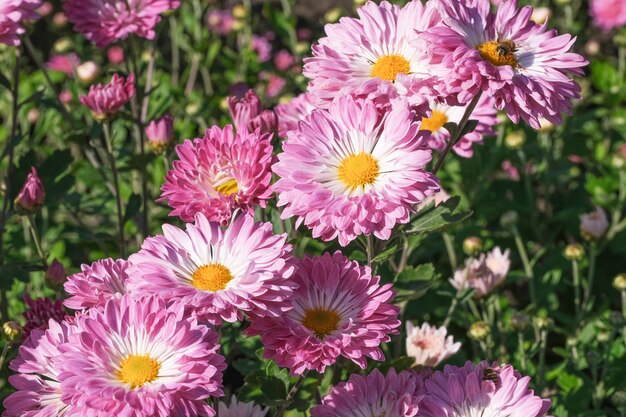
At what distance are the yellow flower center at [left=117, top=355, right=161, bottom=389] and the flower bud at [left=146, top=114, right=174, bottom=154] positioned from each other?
3.36 ft

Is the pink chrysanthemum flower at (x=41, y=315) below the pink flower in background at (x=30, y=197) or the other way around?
below

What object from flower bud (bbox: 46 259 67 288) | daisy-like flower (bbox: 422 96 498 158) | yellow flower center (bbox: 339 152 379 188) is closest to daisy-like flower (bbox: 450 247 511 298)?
daisy-like flower (bbox: 422 96 498 158)

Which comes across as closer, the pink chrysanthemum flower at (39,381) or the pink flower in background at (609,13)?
the pink chrysanthemum flower at (39,381)

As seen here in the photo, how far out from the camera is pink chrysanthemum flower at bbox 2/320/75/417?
1.70m

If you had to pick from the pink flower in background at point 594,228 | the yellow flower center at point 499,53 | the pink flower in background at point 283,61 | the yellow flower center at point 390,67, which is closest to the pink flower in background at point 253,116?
the yellow flower center at point 390,67

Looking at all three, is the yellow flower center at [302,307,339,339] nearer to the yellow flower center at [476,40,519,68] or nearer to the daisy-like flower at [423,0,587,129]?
the daisy-like flower at [423,0,587,129]

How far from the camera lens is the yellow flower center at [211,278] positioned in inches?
67.8

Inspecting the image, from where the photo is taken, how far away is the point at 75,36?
15.2 feet

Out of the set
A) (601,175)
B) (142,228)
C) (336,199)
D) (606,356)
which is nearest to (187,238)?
(336,199)

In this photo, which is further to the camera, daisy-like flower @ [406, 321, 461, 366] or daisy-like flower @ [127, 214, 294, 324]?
daisy-like flower @ [406, 321, 461, 366]

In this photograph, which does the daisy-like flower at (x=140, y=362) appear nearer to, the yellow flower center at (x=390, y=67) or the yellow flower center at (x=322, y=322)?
the yellow flower center at (x=322, y=322)

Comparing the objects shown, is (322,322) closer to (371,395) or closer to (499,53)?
(371,395)

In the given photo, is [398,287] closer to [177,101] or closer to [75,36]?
[177,101]

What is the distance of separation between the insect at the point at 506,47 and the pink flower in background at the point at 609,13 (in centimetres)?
308
